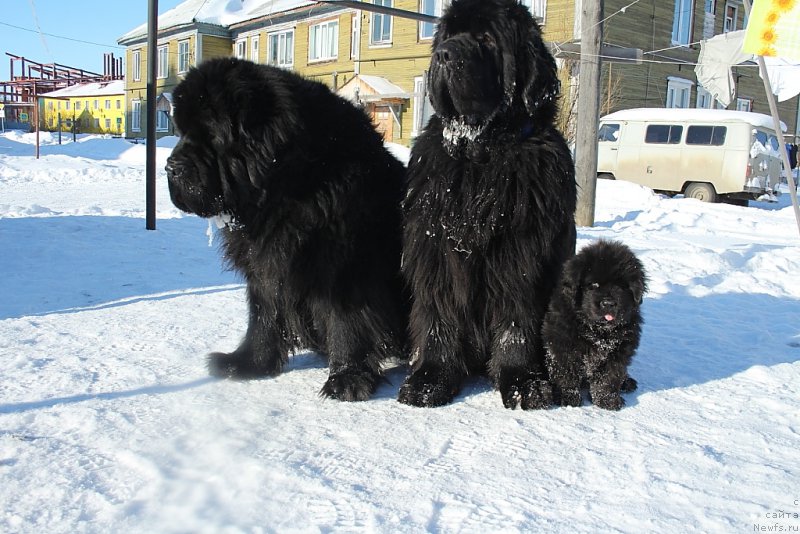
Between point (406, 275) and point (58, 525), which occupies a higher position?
point (406, 275)

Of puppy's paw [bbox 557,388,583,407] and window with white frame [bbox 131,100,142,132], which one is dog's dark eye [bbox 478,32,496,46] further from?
window with white frame [bbox 131,100,142,132]

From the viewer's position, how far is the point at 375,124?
9.65 ft

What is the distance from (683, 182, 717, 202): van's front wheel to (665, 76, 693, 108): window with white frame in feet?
24.3

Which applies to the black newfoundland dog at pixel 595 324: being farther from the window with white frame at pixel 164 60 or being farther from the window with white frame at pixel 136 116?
the window with white frame at pixel 136 116

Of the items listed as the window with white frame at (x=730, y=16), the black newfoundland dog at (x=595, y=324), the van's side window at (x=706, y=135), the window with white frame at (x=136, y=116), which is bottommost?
the black newfoundland dog at (x=595, y=324)

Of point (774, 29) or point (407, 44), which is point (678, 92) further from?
point (774, 29)

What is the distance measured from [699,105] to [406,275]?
78.6 feet

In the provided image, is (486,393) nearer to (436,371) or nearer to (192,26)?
(436,371)

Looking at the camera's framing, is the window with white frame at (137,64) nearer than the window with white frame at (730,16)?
No

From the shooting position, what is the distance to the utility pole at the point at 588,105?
332 inches

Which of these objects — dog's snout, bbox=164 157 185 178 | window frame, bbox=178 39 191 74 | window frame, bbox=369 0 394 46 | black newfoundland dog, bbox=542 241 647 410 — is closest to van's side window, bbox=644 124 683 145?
window frame, bbox=369 0 394 46

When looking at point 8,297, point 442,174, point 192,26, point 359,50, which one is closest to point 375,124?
point 442,174

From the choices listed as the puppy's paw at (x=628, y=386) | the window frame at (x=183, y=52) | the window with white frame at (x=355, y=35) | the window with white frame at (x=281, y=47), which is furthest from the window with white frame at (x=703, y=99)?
the puppy's paw at (x=628, y=386)

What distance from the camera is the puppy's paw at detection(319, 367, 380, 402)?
259 cm
